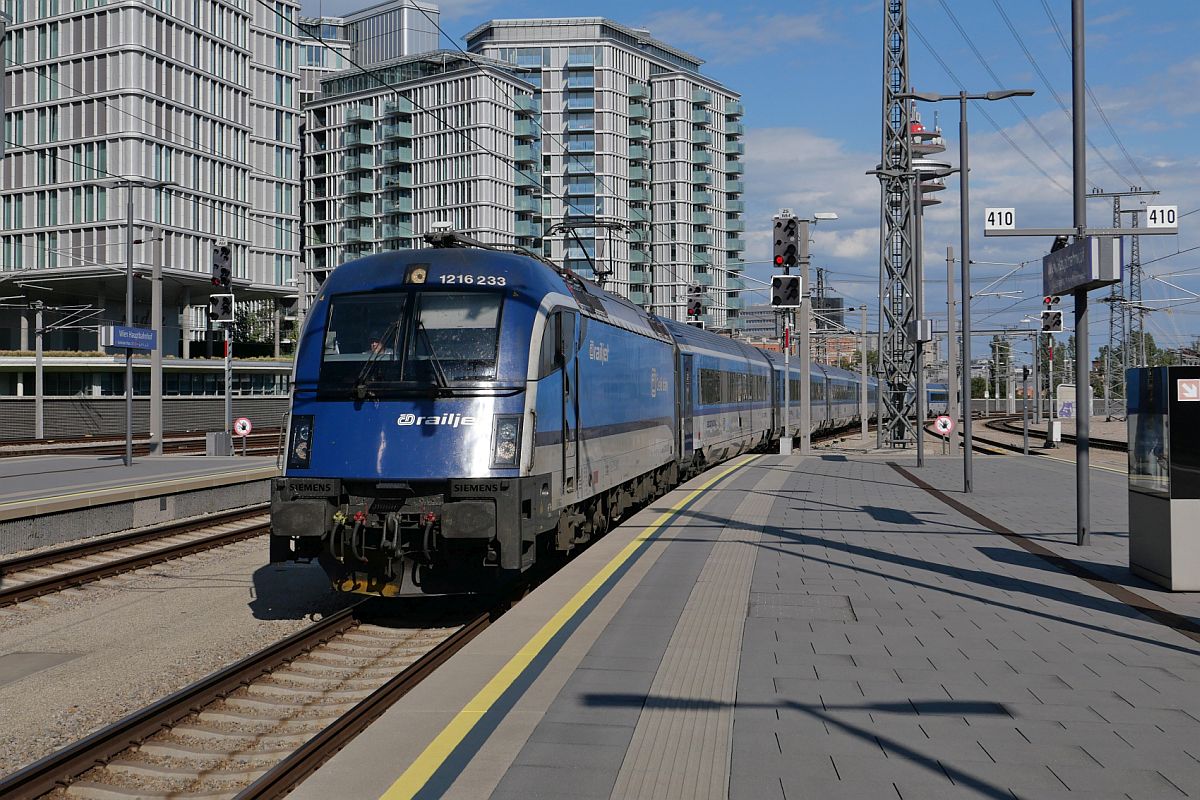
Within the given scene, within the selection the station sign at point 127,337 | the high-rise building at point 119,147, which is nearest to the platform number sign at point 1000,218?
the station sign at point 127,337

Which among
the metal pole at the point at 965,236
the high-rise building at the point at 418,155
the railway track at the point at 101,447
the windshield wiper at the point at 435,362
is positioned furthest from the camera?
the high-rise building at the point at 418,155

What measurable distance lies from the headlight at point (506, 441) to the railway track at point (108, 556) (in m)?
5.90

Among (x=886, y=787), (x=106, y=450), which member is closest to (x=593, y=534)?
(x=886, y=787)

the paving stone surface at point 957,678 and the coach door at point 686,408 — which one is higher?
the coach door at point 686,408

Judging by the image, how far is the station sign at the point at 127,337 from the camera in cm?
2536

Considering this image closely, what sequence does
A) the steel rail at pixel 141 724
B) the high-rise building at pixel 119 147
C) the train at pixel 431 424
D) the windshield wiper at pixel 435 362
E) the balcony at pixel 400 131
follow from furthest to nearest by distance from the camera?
the balcony at pixel 400 131
the high-rise building at pixel 119 147
the windshield wiper at pixel 435 362
the train at pixel 431 424
the steel rail at pixel 141 724

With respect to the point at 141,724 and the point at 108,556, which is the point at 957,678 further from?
the point at 108,556

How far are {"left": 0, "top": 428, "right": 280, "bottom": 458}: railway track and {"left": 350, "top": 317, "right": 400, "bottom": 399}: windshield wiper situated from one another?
25.5 metres

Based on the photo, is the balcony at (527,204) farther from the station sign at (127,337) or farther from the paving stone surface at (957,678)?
the paving stone surface at (957,678)

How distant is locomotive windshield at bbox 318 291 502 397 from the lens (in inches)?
396

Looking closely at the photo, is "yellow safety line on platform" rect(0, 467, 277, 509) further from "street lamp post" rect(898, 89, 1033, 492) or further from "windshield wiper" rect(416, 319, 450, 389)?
"street lamp post" rect(898, 89, 1033, 492)

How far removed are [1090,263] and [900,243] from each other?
950 inches

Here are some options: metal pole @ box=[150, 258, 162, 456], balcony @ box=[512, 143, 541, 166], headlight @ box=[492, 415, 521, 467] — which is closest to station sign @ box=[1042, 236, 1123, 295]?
headlight @ box=[492, 415, 521, 467]

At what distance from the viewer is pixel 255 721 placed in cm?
740
